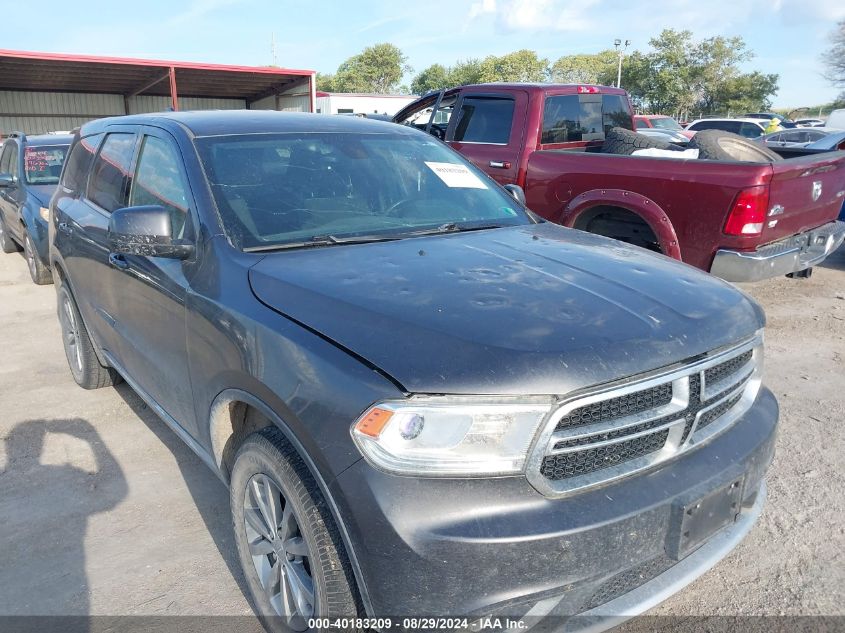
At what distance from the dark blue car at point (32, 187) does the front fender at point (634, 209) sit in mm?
5257

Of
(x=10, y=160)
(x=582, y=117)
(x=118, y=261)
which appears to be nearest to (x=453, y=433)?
(x=118, y=261)

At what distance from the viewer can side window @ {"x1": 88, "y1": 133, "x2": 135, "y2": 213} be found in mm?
3512

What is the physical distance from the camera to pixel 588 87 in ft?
23.5

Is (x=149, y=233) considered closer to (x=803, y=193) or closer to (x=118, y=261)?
(x=118, y=261)

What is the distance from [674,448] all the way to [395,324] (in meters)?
0.91

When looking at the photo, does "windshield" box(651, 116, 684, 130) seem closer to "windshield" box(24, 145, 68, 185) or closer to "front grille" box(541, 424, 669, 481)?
"windshield" box(24, 145, 68, 185)

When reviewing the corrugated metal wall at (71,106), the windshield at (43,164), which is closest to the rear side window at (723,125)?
the corrugated metal wall at (71,106)

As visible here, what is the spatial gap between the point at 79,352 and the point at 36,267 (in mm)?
3732

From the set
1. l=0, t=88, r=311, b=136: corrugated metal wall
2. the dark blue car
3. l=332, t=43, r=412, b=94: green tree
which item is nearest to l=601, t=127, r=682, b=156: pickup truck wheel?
the dark blue car

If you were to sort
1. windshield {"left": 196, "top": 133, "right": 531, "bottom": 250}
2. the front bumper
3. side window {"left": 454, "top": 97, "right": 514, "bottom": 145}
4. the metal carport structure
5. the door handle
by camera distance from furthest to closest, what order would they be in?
1. the metal carport structure
2. side window {"left": 454, "top": 97, "right": 514, "bottom": 145}
3. the door handle
4. windshield {"left": 196, "top": 133, "right": 531, "bottom": 250}
5. the front bumper

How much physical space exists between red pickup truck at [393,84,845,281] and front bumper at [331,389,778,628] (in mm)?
3473

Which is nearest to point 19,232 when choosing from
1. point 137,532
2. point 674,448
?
point 137,532

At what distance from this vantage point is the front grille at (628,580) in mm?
1876

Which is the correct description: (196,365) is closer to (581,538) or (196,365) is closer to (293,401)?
(293,401)
